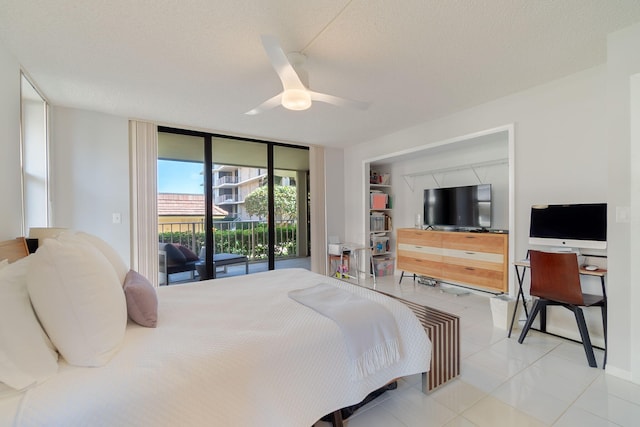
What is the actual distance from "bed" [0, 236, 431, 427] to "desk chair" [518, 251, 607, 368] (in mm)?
1343

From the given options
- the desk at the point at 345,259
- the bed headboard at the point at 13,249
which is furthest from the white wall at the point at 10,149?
the desk at the point at 345,259

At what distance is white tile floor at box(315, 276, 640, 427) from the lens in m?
1.51

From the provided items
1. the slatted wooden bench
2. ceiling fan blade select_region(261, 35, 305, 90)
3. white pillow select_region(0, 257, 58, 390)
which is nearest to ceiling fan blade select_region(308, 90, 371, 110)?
ceiling fan blade select_region(261, 35, 305, 90)

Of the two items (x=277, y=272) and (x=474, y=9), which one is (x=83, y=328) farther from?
(x=474, y=9)

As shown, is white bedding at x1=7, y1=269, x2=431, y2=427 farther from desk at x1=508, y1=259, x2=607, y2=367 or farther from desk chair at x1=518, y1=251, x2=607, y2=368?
desk at x1=508, y1=259, x2=607, y2=367

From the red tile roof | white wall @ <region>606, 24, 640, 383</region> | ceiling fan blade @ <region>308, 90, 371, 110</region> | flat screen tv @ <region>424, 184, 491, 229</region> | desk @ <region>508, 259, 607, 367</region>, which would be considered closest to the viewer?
white wall @ <region>606, 24, 640, 383</region>

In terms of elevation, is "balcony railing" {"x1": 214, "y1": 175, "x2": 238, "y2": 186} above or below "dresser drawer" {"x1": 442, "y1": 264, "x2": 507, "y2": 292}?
above

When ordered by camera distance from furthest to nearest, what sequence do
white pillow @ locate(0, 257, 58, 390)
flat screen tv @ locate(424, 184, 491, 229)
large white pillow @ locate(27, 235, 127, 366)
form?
flat screen tv @ locate(424, 184, 491, 229) → large white pillow @ locate(27, 235, 127, 366) → white pillow @ locate(0, 257, 58, 390)

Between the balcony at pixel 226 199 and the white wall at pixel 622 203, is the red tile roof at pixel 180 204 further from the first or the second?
the white wall at pixel 622 203

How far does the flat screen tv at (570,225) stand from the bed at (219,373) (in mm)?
1858

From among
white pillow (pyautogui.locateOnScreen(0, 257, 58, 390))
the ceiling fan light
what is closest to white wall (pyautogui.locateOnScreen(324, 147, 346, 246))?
the ceiling fan light

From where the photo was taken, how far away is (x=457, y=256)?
3.60 metres

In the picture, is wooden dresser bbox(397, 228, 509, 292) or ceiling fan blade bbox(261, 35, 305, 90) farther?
wooden dresser bbox(397, 228, 509, 292)

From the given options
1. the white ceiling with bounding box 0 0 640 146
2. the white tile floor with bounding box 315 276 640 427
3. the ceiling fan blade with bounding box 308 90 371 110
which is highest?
the white ceiling with bounding box 0 0 640 146
